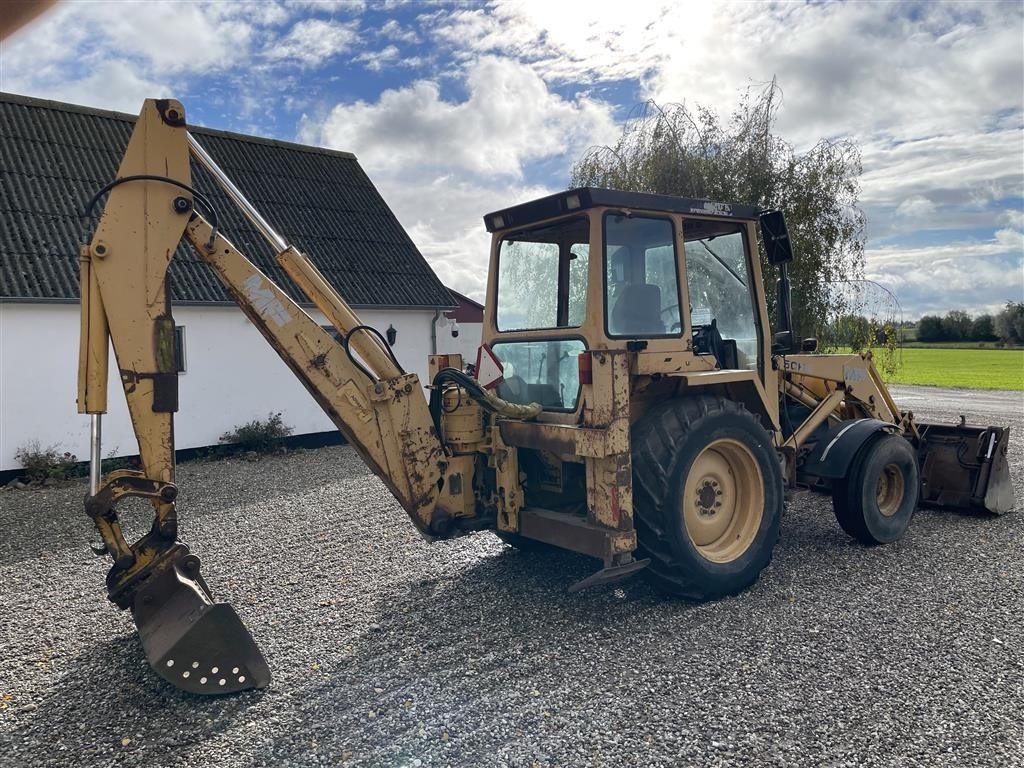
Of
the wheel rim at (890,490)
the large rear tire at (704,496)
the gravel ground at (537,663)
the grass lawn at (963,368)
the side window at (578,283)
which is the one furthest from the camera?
the grass lawn at (963,368)

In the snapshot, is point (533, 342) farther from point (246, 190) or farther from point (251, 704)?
point (246, 190)

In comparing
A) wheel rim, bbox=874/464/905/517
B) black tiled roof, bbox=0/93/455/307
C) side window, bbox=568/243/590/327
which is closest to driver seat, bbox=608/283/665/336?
side window, bbox=568/243/590/327

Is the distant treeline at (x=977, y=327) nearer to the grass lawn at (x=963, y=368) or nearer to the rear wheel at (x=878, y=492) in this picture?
the grass lawn at (x=963, y=368)

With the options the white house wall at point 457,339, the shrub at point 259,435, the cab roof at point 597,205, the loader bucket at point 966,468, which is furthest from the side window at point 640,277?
the white house wall at point 457,339

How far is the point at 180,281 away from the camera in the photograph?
38.8 ft

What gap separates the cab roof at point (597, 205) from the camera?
4805 mm

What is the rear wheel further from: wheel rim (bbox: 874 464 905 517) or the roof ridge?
the roof ridge

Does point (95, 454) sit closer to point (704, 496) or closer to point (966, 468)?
point (704, 496)

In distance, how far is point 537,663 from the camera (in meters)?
4.09

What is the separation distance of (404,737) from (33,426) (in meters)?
9.08

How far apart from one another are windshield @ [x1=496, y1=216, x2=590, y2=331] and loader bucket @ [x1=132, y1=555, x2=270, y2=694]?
270 cm

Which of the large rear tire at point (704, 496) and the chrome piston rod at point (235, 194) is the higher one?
the chrome piston rod at point (235, 194)

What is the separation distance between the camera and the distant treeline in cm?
5441

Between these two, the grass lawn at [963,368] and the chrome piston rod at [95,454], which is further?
the grass lawn at [963,368]
